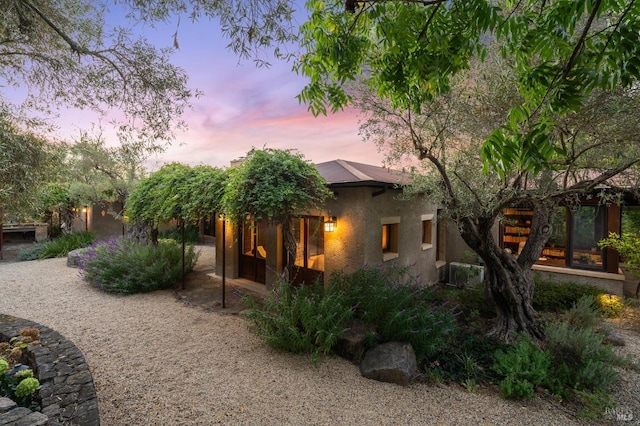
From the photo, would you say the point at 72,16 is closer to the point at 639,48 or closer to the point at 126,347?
the point at 126,347

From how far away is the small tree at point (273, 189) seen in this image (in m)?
5.78

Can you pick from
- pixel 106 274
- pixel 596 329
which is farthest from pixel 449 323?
pixel 106 274

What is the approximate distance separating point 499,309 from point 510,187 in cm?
290

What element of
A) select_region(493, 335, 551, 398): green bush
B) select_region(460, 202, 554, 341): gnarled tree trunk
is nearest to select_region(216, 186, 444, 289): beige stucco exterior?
select_region(460, 202, 554, 341): gnarled tree trunk

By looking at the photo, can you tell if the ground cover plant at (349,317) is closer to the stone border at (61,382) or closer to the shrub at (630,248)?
the stone border at (61,382)

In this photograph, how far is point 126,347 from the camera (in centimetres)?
534

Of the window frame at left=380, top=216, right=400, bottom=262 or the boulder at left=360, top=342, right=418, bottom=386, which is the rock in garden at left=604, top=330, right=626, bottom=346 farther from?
the window frame at left=380, top=216, right=400, bottom=262

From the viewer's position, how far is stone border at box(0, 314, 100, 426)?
2.94m

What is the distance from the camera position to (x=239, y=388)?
13.8 ft

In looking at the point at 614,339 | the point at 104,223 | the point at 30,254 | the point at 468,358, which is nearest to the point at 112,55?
the point at 468,358

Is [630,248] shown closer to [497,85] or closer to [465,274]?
[465,274]

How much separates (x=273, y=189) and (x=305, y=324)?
2.58 meters

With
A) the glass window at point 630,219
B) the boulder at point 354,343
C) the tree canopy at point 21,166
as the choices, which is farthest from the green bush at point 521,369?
the tree canopy at point 21,166

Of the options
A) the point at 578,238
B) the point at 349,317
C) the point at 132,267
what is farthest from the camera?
the point at 578,238
